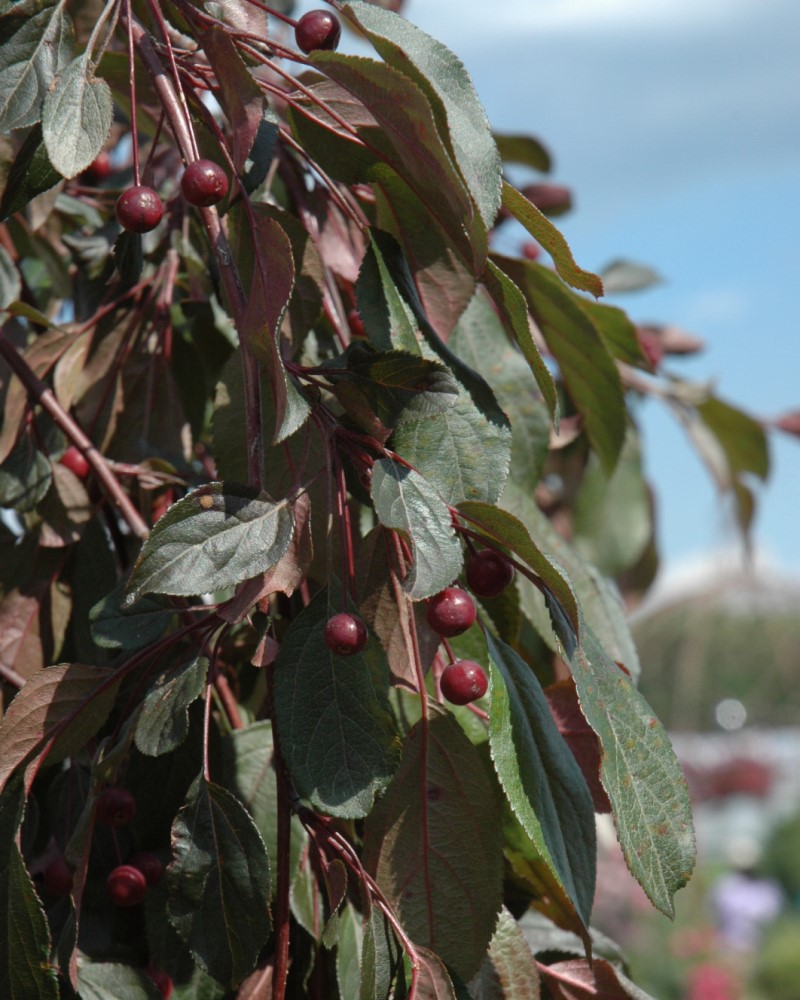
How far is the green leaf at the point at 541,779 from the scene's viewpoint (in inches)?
18.2

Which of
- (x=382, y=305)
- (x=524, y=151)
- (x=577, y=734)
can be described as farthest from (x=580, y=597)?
(x=524, y=151)

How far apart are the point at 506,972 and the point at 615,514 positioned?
590 mm

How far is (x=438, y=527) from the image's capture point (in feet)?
1.46

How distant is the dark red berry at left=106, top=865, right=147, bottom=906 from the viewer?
1.76 ft

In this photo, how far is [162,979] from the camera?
0.54 metres

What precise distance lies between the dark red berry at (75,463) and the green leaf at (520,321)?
294 mm

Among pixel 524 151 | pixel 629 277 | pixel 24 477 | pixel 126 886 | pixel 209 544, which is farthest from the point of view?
pixel 629 277

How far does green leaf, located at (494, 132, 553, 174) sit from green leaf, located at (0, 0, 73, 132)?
59 cm

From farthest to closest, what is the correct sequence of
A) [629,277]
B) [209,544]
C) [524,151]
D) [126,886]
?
[629,277] < [524,151] < [126,886] < [209,544]

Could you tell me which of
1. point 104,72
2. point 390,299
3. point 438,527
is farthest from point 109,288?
point 438,527

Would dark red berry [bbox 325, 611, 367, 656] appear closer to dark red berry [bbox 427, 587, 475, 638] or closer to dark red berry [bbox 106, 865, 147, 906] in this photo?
dark red berry [bbox 427, 587, 475, 638]

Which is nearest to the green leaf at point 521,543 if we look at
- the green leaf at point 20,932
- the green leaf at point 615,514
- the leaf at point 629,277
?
the green leaf at point 20,932

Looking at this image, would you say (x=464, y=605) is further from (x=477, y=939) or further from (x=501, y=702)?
(x=477, y=939)

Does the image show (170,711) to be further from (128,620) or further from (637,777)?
(637,777)
